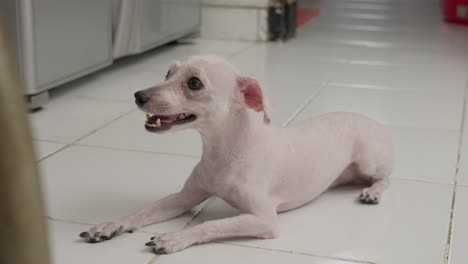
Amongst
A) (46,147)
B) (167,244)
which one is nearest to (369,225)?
(167,244)

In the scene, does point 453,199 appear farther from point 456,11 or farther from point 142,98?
point 456,11

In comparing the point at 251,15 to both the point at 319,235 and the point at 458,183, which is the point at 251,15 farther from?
the point at 319,235

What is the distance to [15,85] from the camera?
0.42 m

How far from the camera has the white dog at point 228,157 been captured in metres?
1.33

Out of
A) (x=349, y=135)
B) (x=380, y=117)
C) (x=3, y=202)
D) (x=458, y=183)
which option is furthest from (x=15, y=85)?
(x=380, y=117)

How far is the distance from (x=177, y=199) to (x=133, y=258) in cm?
22

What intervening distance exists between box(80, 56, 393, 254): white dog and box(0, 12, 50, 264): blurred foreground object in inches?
33.8

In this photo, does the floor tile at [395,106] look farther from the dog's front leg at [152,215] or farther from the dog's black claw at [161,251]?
the dog's black claw at [161,251]

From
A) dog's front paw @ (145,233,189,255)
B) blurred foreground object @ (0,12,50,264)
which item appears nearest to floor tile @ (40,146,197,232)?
dog's front paw @ (145,233,189,255)

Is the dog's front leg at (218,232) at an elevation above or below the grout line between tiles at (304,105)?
above

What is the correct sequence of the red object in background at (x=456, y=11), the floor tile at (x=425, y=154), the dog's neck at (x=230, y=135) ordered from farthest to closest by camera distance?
the red object in background at (x=456, y=11), the floor tile at (x=425, y=154), the dog's neck at (x=230, y=135)

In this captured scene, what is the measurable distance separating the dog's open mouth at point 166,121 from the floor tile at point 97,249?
0.70 feet

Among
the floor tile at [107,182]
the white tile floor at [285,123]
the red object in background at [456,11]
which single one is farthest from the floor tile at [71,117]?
the red object in background at [456,11]

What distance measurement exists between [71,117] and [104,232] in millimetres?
987
